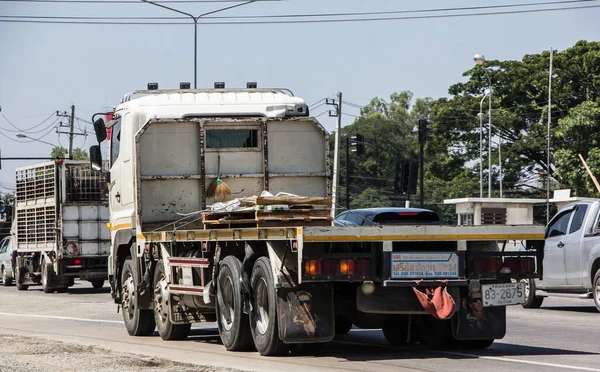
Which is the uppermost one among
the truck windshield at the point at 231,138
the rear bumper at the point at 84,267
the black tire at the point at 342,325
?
the truck windshield at the point at 231,138

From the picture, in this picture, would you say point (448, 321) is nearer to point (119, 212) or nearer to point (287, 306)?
point (287, 306)

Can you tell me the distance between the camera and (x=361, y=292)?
40.3 feet

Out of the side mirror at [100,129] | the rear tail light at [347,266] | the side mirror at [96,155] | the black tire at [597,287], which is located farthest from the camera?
the black tire at [597,287]

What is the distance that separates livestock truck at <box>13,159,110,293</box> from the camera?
107ft

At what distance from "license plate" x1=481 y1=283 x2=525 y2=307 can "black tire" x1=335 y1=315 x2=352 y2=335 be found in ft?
6.18

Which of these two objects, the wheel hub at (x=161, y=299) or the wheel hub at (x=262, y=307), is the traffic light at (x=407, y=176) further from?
the wheel hub at (x=262, y=307)

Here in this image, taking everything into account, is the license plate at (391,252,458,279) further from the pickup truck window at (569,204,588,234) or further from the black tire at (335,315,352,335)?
the pickup truck window at (569,204,588,234)

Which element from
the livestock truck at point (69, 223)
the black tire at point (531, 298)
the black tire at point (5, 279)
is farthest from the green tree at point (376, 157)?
the black tire at point (531, 298)

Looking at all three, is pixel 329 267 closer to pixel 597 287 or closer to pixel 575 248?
pixel 597 287

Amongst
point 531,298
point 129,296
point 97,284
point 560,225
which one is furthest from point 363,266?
Result: point 97,284

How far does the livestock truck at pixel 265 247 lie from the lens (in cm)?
1218

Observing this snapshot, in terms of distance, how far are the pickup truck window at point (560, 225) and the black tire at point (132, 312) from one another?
813cm

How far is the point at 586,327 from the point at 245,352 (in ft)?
19.9

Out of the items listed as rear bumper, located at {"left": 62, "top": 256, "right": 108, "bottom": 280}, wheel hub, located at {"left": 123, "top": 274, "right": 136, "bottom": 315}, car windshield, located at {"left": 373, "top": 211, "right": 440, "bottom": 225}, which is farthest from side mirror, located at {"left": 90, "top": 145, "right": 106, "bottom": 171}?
rear bumper, located at {"left": 62, "top": 256, "right": 108, "bottom": 280}
